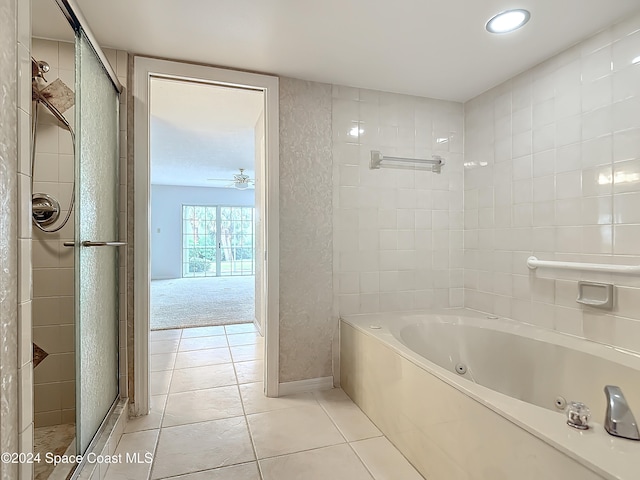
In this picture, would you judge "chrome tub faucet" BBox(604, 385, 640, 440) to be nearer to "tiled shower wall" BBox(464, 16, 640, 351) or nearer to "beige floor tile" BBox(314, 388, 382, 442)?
"tiled shower wall" BBox(464, 16, 640, 351)

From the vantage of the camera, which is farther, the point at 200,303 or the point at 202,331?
the point at 200,303

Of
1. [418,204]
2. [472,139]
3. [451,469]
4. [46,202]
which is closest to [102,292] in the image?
[46,202]

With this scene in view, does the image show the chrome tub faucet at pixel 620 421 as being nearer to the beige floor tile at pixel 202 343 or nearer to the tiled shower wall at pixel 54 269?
the tiled shower wall at pixel 54 269

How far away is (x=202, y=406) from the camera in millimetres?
2129

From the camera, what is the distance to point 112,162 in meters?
1.86

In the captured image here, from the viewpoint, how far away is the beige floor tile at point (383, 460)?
1514 mm

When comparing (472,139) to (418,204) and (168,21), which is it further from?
(168,21)

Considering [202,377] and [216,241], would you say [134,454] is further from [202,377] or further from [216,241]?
[216,241]

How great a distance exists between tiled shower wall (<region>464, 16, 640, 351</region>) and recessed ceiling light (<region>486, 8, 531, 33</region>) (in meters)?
0.45

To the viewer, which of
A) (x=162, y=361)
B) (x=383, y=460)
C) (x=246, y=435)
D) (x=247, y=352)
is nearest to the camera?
(x=383, y=460)

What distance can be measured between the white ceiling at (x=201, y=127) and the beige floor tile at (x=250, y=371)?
2.07 metres

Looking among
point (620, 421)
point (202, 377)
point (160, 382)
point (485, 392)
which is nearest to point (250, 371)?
point (202, 377)

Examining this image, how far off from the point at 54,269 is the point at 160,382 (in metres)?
1.19

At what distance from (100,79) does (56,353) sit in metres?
1.37
